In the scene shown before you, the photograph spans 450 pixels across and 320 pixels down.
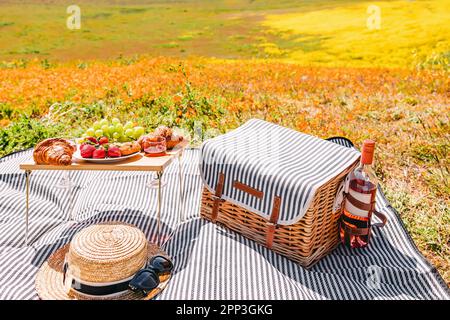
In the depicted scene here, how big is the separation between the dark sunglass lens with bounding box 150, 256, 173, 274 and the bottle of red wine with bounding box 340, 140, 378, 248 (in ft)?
5.41

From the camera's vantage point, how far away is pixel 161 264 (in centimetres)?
338

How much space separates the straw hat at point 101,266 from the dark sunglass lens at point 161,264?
8cm

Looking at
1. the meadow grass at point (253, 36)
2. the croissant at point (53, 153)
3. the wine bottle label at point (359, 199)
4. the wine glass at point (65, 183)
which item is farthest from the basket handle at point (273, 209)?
the meadow grass at point (253, 36)

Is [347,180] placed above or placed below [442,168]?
above

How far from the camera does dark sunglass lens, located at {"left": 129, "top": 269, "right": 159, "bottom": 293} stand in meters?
3.07

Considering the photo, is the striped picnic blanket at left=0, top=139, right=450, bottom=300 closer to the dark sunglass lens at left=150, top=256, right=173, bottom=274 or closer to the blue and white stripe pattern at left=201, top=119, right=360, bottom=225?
the dark sunglass lens at left=150, top=256, right=173, bottom=274

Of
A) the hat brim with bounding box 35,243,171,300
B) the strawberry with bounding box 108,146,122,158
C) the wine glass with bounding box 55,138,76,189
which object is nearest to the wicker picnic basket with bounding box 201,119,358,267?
the hat brim with bounding box 35,243,171,300

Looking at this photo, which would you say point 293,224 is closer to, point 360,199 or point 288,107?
point 360,199

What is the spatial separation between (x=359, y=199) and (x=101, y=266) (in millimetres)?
2213

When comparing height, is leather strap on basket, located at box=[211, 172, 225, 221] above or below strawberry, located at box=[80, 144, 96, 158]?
below

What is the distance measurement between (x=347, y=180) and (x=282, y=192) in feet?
2.12


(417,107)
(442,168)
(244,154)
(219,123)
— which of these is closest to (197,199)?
(244,154)

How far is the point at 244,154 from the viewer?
399cm
